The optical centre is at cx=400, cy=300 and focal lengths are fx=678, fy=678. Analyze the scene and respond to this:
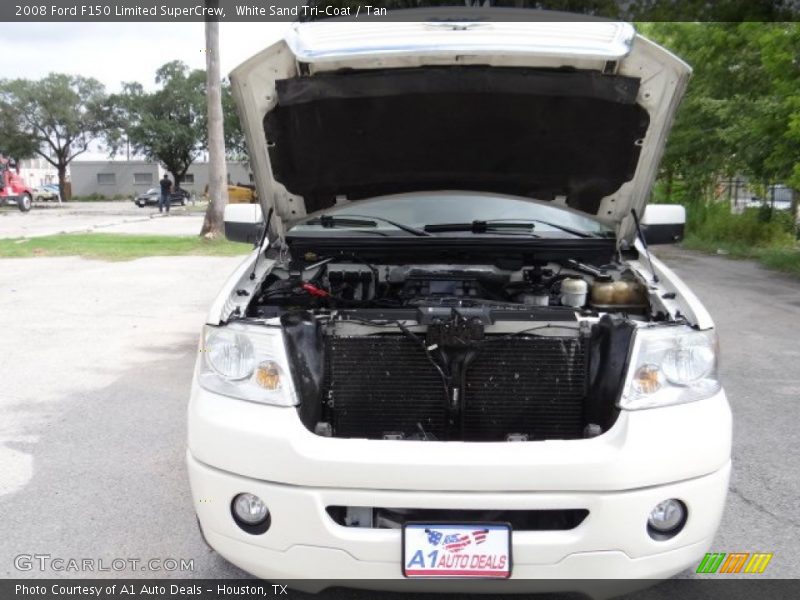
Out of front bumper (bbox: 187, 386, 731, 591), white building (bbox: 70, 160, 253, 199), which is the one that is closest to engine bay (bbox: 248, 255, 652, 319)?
front bumper (bbox: 187, 386, 731, 591)

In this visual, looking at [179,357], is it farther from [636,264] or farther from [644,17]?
[644,17]

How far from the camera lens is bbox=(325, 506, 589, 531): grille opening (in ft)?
7.08

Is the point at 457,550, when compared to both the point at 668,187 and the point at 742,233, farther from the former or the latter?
the point at 668,187

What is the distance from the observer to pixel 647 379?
2.33 meters

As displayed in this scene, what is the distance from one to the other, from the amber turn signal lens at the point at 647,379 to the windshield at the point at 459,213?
1495 millimetres

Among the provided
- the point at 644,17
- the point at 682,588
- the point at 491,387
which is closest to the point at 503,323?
the point at 491,387

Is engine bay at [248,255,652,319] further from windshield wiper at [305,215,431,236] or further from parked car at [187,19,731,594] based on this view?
windshield wiper at [305,215,431,236]

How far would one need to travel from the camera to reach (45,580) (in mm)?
2773

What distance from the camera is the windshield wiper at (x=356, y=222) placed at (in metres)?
3.81

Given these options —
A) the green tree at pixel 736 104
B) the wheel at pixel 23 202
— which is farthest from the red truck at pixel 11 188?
the green tree at pixel 736 104

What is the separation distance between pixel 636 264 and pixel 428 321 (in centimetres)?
149

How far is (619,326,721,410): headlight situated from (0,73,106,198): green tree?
5511cm

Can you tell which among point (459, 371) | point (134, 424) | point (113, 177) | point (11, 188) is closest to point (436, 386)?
point (459, 371)

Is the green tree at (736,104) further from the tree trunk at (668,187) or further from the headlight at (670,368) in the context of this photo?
the headlight at (670,368)
